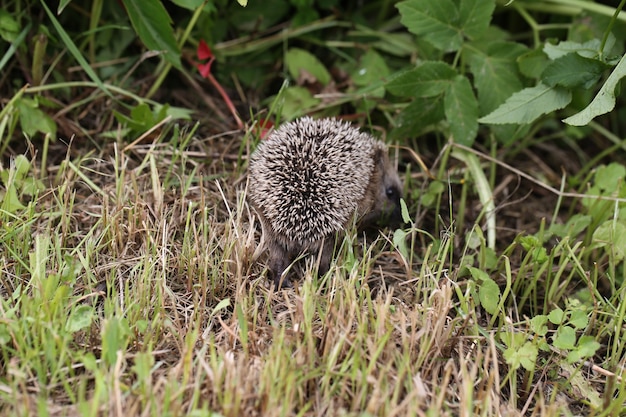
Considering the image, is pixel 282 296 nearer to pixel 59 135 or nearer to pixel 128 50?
pixel 59 135

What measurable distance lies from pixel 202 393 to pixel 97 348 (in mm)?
653

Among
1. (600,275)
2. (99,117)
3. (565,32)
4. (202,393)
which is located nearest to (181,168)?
(99,117)

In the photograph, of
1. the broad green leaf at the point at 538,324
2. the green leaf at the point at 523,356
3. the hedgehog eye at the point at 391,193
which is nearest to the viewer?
the green leaf at the point at 523,356

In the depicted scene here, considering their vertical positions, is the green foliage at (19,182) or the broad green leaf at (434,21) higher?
the broad green leaf at (434,21)

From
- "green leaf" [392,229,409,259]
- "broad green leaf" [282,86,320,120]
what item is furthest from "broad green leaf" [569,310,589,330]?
"broad green leaf" [282,86,320,120]

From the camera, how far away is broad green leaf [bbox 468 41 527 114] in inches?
192

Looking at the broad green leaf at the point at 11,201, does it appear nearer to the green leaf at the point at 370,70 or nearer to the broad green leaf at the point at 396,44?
the green leaf at the point at 370,70

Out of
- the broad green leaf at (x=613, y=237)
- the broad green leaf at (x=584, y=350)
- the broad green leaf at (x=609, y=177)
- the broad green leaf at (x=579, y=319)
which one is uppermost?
the broad green leaf at (x=609, y=177)

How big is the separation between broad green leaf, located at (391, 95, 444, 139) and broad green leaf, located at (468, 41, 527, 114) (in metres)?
0.31

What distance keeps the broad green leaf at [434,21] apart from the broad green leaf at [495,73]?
236 millimetres

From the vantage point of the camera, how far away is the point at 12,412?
9.66 ft

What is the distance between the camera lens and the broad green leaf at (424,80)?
15.5 ft

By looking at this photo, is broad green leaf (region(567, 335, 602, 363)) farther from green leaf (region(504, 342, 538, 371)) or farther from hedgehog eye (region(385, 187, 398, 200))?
hedgehog eye (region(385, 187, 398, 200))

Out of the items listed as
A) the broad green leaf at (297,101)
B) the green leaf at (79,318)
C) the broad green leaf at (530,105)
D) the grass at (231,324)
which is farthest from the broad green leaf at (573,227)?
the green leaf at (79,318)
